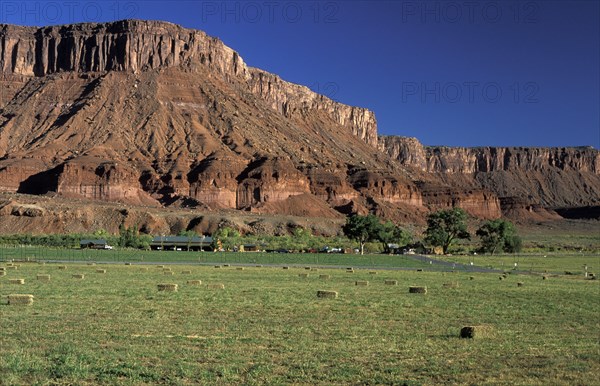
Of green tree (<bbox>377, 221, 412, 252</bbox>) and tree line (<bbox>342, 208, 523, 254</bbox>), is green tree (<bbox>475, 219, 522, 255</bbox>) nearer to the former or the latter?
tree line (<bbox>342, 208, 523, 254</bbox>)

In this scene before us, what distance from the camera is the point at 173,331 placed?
16.2 metres

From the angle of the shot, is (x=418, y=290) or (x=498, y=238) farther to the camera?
(x=498, y=238)

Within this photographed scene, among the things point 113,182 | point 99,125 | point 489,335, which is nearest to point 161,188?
point 113,182

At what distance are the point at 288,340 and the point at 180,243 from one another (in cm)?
10527

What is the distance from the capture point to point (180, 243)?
118438mm

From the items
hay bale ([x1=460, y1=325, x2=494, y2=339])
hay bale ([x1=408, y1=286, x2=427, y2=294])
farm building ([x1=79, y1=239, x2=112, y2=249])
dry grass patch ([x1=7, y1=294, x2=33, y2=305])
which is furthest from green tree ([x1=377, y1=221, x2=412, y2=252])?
hay bale ([x1=460, y1=325, x2=494, y2=339])

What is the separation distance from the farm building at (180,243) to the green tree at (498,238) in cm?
4381

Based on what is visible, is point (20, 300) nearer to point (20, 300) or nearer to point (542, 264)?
point (20, 300)

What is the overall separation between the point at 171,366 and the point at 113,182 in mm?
153738

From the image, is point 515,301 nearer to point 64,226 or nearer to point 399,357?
point 399,357

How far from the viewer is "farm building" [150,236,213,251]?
380 feet

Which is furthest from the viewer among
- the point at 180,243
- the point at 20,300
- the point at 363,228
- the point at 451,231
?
the point at 180,243

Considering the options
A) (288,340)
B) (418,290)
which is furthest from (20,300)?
(418,290)

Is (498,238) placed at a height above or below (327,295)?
above
